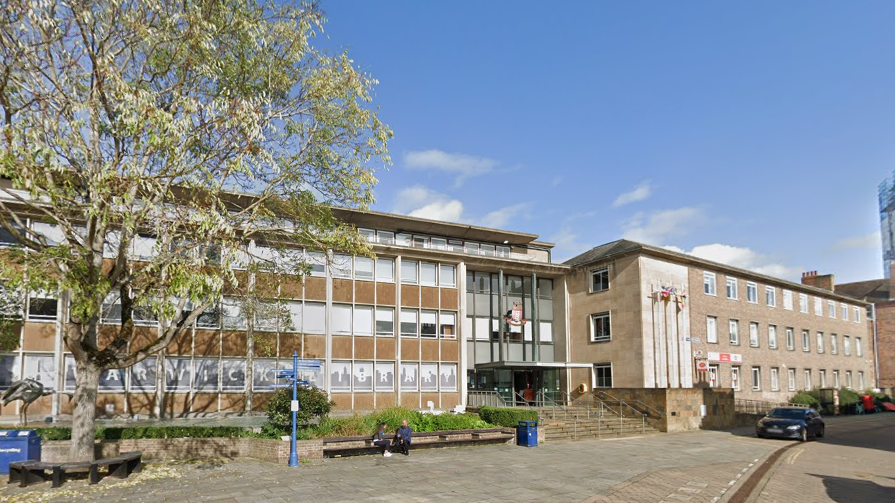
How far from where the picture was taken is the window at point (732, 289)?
39222mm

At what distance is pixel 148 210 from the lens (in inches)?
551

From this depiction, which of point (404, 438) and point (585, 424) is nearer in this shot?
point (404, 438)

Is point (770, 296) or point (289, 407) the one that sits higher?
point (770, 296)

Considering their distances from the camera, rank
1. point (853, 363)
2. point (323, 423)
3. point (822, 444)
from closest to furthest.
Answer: point (323, 423), point (822, 444), point (853, 363)

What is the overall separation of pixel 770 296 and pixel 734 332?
236 inches

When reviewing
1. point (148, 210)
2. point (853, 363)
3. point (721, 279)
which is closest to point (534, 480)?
point (148, 210)

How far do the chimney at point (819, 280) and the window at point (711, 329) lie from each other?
70.1ft

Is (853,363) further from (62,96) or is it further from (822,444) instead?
(62,96)

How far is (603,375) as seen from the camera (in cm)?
3491

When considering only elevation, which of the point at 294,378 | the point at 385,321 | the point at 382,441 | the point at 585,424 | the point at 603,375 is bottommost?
the point at 585,424

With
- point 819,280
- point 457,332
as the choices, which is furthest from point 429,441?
point 819,280

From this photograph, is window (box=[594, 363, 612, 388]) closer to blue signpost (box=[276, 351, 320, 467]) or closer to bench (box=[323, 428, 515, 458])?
bench (box=[323, 428, 515, 458])

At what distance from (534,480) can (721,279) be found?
89.5 ft

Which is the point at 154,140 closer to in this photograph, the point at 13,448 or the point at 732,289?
the point at 13,448
